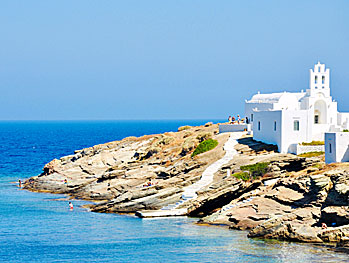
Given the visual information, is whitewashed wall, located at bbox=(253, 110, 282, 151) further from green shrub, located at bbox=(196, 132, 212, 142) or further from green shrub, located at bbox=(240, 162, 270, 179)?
green shrub, located at bbox=(196, 132, 212, 142)

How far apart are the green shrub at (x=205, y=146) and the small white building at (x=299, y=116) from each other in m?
4.80

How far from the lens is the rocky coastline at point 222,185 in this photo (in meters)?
43.8

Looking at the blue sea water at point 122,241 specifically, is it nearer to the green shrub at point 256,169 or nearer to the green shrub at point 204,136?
the green shrub at point 256,169

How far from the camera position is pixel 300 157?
189ft

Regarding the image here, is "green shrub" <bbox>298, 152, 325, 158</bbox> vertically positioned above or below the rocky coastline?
above

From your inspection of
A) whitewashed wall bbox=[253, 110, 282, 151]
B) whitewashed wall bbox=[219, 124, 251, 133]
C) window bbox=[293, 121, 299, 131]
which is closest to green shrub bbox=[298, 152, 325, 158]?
whitewashed wall bbox=[253, 110, 282, 151]

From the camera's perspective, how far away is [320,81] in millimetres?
70562

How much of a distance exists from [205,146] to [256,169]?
13.4 m

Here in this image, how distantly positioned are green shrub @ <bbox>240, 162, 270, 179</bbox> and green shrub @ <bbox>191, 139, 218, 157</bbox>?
11.4m

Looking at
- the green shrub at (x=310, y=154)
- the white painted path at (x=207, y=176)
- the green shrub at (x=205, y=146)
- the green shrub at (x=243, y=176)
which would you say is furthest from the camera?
the green shrub at (x=205, y=146)

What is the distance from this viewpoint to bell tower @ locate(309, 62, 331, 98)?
70.3 metres

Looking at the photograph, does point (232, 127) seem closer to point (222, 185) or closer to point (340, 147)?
point (222, 185)

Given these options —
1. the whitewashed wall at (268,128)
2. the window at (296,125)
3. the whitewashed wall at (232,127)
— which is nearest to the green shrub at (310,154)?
the whitewashed wall at (268,128)

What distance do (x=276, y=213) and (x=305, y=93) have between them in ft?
95.1
